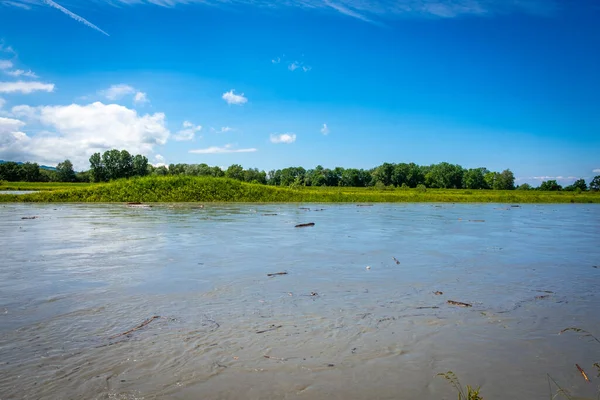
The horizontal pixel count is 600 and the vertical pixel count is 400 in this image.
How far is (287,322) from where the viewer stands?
5637 mm

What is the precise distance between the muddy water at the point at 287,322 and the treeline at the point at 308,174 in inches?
2386

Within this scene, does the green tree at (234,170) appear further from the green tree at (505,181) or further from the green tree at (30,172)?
the green tree at (505,181)

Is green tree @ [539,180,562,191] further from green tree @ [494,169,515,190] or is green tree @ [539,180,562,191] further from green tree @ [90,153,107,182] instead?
green tree @ [90,153,107,182]

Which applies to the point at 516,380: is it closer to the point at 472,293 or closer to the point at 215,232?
the point at 472,293

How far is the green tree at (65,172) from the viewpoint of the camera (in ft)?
367

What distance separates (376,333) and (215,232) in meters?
11.1

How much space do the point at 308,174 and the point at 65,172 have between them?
75480 mm

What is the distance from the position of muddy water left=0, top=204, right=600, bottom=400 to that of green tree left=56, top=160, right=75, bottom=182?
11573 cm

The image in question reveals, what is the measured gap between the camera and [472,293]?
7410 mm

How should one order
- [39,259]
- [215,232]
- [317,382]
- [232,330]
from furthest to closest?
[215,232] < [39,259] < [232,330] < [317,382]

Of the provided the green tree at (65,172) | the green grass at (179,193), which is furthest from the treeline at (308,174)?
the green grass at (179,193)

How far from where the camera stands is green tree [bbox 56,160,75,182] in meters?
112

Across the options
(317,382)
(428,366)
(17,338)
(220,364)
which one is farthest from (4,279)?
(428,366)

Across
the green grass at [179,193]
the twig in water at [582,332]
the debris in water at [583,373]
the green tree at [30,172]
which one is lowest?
the debris in water at [583,373]
